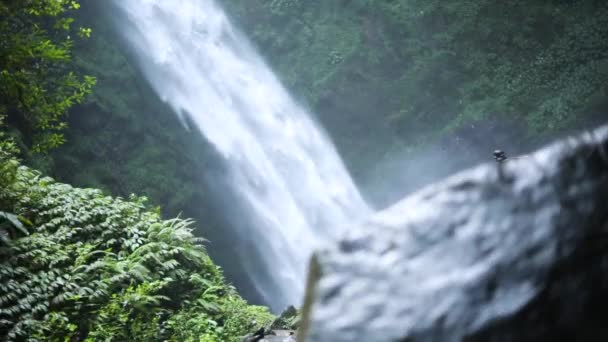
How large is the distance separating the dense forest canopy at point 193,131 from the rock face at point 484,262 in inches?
164

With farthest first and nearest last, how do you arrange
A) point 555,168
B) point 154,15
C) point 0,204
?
point 154,15 < point 0,204 < point 555,168

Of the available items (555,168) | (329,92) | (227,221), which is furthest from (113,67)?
(555,168)

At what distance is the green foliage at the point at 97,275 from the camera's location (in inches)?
173

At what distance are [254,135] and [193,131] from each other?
2.44m

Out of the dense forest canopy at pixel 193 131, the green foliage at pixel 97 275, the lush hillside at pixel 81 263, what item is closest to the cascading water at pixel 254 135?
the dense forest canopy at pixel 193 131

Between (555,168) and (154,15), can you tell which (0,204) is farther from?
(154,15)

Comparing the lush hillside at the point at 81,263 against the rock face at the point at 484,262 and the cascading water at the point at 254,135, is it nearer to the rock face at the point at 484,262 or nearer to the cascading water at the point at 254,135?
the rock face at the point at 484,262

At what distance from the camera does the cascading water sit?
17000 millimetres

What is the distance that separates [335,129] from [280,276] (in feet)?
24.5

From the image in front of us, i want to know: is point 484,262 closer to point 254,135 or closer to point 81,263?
point 81,263

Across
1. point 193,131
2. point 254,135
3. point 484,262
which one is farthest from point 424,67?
point 484,262

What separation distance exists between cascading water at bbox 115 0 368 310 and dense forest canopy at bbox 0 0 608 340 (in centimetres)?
84

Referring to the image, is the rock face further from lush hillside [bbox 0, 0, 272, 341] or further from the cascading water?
the cascading water

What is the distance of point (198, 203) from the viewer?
1609 centimetres
